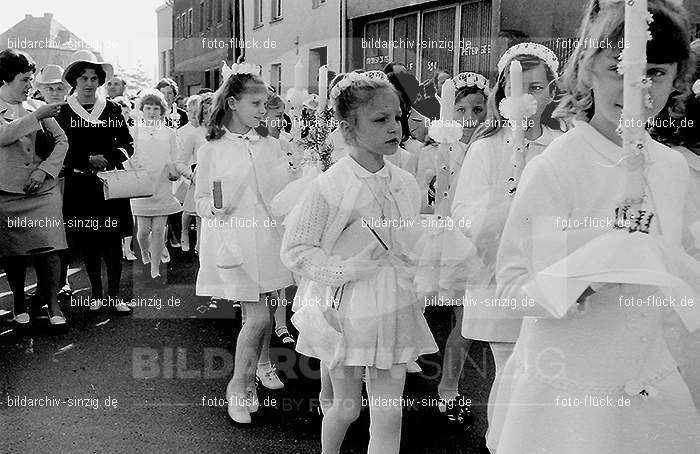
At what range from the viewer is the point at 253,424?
411 cm

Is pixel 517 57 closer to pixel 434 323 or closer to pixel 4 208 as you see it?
pixel 434 323

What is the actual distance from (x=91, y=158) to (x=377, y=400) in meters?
4.03

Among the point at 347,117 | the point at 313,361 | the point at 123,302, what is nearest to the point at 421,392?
the point at 313,361

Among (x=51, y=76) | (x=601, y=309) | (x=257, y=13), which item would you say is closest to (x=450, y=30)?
(x=51, y=76)

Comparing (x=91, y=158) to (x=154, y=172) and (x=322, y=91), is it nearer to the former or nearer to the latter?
(x=154, y=172)

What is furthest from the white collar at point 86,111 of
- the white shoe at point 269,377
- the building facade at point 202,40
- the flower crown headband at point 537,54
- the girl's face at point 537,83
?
the building facade at point 202,40

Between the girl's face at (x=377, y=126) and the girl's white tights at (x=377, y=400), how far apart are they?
2.92 feet

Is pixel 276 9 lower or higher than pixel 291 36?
higher

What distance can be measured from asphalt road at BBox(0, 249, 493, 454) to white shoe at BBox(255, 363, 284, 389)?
0.20 feet

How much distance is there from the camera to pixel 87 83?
6.19 metres

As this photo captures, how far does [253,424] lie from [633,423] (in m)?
2.64

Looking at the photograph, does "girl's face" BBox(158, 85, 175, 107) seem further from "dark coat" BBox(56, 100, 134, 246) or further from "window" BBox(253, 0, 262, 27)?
"window" BBox(253, 0, 262, 27)

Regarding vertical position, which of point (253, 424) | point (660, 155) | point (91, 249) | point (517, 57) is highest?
point (517, 57)

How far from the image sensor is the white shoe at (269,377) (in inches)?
183
